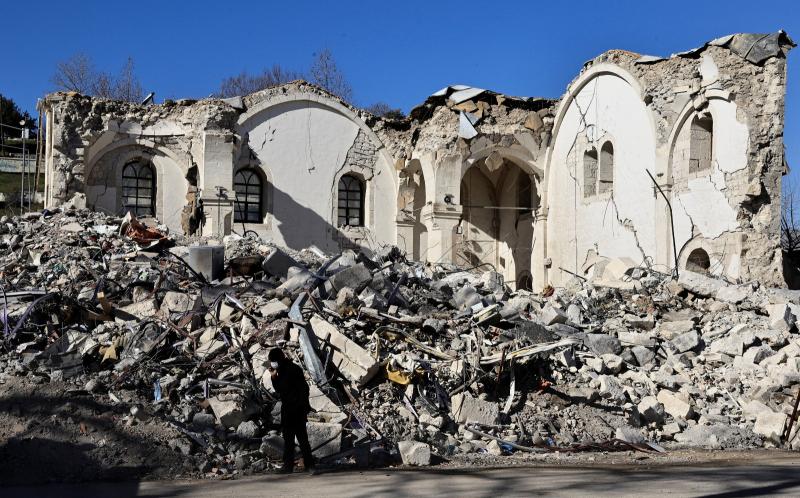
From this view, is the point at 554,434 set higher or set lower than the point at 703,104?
lower

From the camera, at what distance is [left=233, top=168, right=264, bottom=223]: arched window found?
62.4ft

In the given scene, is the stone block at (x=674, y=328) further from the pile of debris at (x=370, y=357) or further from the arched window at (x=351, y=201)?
the arched window at (x=351, y=201)

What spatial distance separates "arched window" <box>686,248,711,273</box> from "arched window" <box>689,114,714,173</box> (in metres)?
1.63

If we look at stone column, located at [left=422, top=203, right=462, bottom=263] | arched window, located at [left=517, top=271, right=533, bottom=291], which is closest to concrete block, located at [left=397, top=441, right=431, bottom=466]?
stone column, located at [left=422, top=203, right=462, bottom=263]

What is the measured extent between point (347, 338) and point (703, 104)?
9.77 meters

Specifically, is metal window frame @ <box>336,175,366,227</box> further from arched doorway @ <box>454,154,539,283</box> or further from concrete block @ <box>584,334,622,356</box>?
concrete block @ <box>584,334,622,356</box>

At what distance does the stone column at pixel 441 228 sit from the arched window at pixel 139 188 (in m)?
7.02

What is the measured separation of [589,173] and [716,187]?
434cm

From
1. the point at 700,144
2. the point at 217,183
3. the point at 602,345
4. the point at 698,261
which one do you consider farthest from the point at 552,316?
the point at 217,183

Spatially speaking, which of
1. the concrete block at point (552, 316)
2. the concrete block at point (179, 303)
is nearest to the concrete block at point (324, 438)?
the concrete block at point (179, 303)

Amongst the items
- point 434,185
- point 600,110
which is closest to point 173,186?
point 434,185

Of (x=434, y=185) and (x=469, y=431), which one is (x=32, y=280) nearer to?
(x=469, y=431)

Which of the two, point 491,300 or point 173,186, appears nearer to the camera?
point 491,300

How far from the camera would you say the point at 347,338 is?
8133 millimetres
